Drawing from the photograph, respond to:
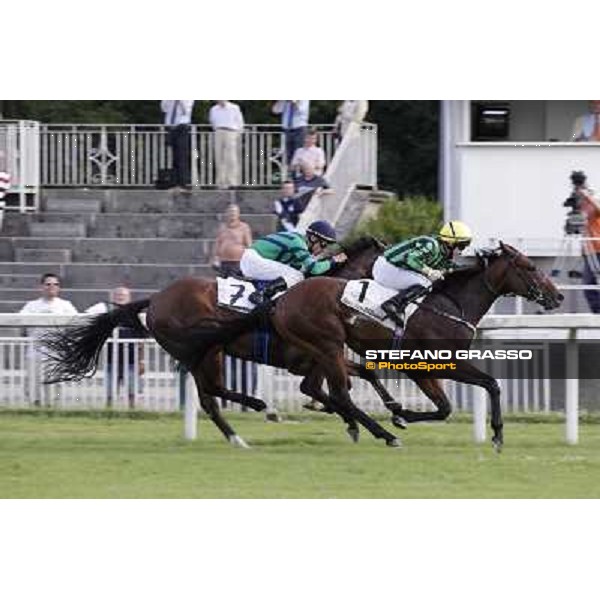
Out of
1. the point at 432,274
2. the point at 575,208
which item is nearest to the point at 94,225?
the point at 432,274

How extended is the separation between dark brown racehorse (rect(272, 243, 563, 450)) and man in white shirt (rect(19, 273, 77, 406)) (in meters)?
1.35

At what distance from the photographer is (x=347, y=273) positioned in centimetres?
1335

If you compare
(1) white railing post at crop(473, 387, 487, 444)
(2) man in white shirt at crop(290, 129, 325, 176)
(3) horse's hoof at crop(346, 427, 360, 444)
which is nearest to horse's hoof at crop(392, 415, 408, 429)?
(3) horse's hoof at crop(346, 427, 360, 444)

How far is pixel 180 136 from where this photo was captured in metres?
12.9

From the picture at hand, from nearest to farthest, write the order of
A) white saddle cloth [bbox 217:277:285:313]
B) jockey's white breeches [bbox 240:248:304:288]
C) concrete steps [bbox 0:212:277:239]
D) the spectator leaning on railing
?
concrete steps [bbox 0:212:277:239] < the spectator leaning on railing < jockey's white breeches [bbox 240:248:304:288] < white saddle cloth [bbox 217:277:285:313]

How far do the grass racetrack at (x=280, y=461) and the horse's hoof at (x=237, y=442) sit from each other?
5 centimetres

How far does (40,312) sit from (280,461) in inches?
79.0

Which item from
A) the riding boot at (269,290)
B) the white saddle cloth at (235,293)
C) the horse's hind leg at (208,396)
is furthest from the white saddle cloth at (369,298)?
the horse's hind leg at (208,396)

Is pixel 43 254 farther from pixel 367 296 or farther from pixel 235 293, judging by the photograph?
pixel 367 296

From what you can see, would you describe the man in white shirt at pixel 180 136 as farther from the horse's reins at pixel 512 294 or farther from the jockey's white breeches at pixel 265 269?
the horse's reins at pixel 512 294

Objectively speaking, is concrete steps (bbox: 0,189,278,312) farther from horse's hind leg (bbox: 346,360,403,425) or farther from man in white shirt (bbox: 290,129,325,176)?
horse's hind leg (bbox: 346,360,403,425)

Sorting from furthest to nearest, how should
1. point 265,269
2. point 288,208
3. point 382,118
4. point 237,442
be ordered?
point 265,269 < point 237,442 < point 288,208 < point 382,118

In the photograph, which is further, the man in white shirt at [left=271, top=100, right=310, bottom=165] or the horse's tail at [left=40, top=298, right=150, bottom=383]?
the horse's tail at [left=40, top=298, right=150, bottom=383]

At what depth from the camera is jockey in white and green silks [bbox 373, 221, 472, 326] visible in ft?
41.2
